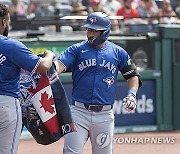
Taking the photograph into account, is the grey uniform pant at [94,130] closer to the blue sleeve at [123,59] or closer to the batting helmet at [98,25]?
the blue sleeve at [123,59]

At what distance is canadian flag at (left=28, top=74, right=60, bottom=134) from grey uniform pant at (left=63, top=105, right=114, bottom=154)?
1.32 ft

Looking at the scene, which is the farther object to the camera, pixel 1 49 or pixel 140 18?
pixel 140 18

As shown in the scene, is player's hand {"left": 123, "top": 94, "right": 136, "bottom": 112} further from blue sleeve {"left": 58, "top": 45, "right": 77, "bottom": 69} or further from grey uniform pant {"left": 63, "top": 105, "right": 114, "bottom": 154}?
blue sleeve {"left": 58, "top": 45, "right": 77, "bottom": 69}

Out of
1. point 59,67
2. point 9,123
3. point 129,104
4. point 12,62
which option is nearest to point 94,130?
point 129,104

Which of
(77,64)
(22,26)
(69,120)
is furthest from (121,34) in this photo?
(69,120)

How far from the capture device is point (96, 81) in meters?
5.96

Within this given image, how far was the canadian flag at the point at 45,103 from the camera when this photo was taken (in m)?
5.33

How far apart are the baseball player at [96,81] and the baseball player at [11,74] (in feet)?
3.10

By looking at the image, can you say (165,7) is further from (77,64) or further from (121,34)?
(77,64)

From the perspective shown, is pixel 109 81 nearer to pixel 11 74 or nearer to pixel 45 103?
pixel 45 103

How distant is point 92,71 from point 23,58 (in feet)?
4.33

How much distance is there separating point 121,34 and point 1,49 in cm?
601

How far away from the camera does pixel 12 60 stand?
482 centimetres

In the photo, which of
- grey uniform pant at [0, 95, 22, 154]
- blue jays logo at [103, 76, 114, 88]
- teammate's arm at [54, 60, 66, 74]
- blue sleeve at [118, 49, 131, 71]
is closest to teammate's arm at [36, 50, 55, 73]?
grey uniform pant at [0, 95, 22, 154]
